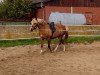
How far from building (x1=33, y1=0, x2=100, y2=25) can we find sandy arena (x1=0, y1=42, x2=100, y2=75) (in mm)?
10461

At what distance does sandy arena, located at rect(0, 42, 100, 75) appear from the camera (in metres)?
11.9

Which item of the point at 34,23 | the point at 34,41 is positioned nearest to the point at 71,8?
the point at 34,41

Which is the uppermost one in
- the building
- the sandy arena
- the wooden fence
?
the building

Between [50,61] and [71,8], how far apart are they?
1546cm

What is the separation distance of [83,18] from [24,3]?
16.5ft

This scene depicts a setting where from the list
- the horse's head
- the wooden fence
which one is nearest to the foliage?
the wooden fence

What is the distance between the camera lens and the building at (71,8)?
2827 cm

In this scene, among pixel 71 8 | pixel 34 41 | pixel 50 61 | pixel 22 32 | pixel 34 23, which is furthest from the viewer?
pixel 71 8

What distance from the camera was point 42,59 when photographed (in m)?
14.2

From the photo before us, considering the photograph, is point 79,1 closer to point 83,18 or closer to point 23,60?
point 83,18

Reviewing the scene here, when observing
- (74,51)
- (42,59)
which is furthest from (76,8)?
(42,59)

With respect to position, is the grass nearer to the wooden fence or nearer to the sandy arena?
the wooden fence

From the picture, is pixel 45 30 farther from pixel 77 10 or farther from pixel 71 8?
pixel 77 10

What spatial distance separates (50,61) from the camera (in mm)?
13781
